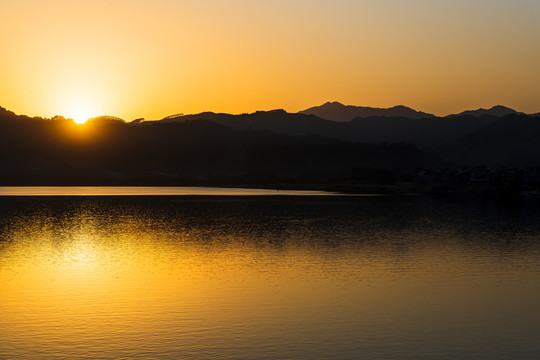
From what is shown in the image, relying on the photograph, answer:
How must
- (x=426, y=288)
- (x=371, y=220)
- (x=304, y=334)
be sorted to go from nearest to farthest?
(x=304, y=334)
(x=426, y=288)
(x=371, y=220)

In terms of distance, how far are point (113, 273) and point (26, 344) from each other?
54.9 ft

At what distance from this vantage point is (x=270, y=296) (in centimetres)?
3111

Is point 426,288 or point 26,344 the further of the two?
point 426,288

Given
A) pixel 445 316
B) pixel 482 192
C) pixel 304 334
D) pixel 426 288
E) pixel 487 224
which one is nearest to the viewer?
pixel 304 334

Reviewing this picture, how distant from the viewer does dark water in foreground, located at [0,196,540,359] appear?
2202cm

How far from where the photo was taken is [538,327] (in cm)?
2488

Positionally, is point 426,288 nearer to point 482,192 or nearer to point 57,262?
point 57,262

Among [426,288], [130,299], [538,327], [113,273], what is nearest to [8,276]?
[113,273]

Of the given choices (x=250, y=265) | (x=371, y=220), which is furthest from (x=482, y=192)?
(x=250, y=265)

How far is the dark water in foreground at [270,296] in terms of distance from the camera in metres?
22.0

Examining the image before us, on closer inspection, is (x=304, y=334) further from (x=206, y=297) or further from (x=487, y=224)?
(x=487, y=224)

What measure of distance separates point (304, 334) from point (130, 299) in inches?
416

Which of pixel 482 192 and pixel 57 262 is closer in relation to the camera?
pixel 57 262

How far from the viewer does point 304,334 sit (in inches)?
925
